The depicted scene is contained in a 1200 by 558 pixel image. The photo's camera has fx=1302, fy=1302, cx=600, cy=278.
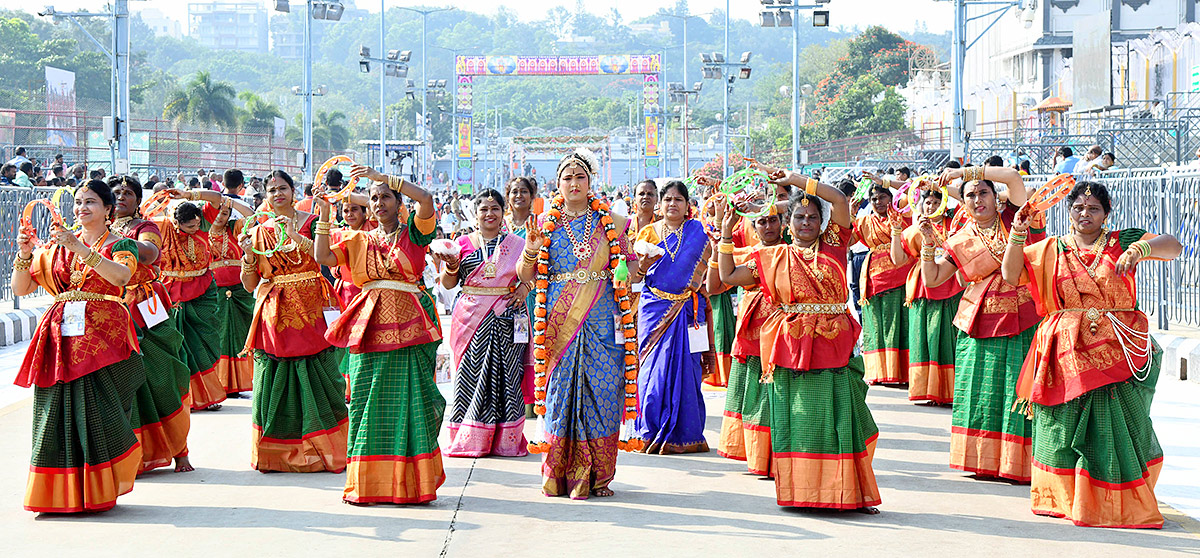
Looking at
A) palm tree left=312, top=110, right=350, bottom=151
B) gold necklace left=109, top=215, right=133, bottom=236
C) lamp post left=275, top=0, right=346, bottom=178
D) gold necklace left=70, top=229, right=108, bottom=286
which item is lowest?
gold necklace left=70, top=229, right=108, bottom=286

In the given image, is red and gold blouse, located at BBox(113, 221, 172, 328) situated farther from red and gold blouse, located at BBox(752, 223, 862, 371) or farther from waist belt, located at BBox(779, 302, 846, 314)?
waist belt, located at BBox(779, 302, 846, 314)

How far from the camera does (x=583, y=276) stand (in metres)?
6.99

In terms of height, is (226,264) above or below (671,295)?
above

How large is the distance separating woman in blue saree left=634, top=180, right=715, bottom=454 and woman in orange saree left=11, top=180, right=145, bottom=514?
127 inches

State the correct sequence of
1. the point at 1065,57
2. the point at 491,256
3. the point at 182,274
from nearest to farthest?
the point at 491,256
the point at 182,274
the point at 1065,57

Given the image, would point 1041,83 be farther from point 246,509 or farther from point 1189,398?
point 246,509

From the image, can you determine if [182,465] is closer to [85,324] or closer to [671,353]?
[85,324]

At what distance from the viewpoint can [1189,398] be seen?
10.5 metres

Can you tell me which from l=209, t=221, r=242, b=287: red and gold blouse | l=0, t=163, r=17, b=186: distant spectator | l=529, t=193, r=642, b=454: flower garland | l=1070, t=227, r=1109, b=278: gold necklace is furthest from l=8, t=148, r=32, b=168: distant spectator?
l=1070, t=227, r=1109, b=278: gold necklace

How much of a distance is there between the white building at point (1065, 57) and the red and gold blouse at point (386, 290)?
81.4ft

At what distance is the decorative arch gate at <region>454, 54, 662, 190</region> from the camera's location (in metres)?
72.5

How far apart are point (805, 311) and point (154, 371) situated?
3773 mm

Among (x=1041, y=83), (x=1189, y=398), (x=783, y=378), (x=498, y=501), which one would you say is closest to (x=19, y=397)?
(x=498, y=501)

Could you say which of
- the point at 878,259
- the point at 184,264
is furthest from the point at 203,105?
the point at 878,259
